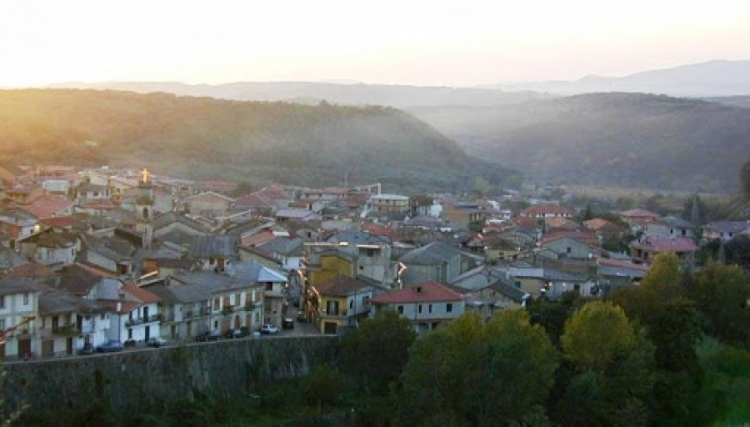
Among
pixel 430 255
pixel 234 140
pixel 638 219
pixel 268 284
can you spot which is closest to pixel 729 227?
pixel 638 219

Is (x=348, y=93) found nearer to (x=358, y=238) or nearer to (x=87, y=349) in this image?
(x=358, y=238)

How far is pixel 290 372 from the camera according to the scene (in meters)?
20.0

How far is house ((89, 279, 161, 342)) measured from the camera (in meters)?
18.8

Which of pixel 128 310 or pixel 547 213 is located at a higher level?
pixel 128 310

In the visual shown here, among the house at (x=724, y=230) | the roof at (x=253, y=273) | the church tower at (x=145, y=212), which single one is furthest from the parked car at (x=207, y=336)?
the house at (x=724, y=230)

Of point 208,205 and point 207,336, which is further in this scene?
point 208,205

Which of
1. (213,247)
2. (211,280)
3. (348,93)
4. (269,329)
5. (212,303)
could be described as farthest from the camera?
(348,93)

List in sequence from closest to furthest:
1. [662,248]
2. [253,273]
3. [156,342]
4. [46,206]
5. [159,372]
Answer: [159,372] < [156,342] < [253,273] < [46,206] < [662,248]

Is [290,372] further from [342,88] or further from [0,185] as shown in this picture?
[342,88]

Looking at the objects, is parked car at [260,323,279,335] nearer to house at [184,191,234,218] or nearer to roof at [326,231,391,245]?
roof at [326,231,391,245]

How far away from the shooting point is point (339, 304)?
22.0 metres

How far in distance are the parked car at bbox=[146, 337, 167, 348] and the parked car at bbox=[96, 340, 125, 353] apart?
620mm

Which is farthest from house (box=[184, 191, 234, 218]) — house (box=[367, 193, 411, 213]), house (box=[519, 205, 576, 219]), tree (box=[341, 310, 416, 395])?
tree (box=[341, 310, 416, 395])

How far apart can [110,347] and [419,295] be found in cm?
699
